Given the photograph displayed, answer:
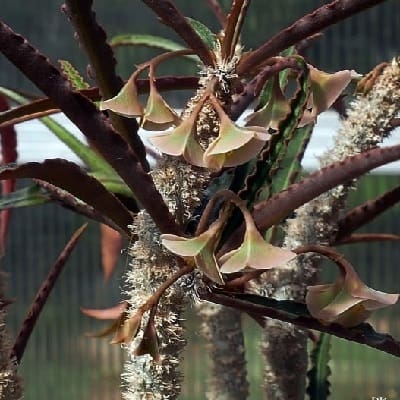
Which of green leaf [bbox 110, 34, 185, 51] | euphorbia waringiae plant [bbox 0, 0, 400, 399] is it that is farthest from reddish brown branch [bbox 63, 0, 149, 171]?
green leaf [bbox 110, 34, 185, 51]

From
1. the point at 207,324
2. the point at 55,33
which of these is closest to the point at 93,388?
the point at 55,33

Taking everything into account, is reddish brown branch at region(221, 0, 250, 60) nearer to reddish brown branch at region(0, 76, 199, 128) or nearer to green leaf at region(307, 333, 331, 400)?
reddish brown branch at region(0, 76, 199, 128)

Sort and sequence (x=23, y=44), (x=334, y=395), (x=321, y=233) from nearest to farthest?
(x=23, y=44) < (x=321, y=233) < (x=334, y=395)

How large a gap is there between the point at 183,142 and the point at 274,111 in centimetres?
7

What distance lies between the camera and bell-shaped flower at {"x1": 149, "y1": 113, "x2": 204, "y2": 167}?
282 mm

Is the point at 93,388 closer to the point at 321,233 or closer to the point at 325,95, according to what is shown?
the point at 321,233

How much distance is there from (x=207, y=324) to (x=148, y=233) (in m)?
0.21

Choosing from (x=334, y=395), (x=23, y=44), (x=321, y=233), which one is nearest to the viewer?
(x=23, y=44)

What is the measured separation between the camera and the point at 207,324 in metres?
0.52

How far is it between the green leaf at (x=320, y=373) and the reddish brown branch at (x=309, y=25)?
194 millimetres

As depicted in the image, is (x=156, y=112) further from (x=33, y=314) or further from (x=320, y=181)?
(x=33, y=314)

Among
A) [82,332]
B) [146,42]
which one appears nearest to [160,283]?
[146,42]

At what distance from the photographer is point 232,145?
10.6 inches

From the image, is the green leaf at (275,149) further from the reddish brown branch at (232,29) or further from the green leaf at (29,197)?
the green leaf at (29,197)
